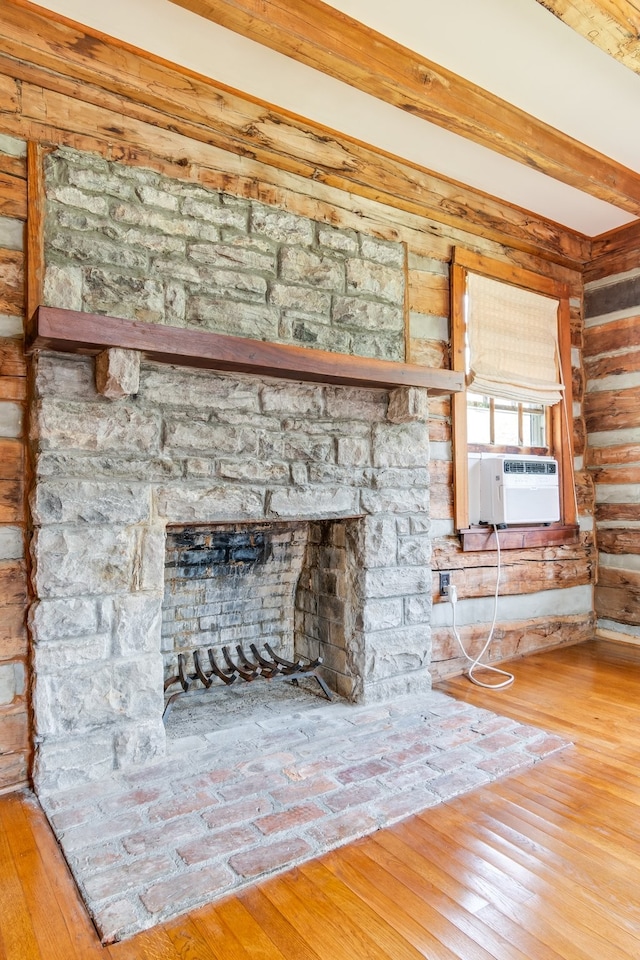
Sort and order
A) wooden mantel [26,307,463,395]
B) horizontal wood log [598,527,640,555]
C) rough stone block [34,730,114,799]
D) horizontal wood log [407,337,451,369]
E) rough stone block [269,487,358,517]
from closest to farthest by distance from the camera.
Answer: wooden mantel [26,307,463,395], rough stone block [34,730,114,799], rough stone block [269,487,358,517], horizontal wood log [407,337,451,369], horizontal wood log [598,527,640,555]

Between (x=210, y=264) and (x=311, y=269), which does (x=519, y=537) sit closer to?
(x=311, y=269)

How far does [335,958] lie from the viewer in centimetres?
135

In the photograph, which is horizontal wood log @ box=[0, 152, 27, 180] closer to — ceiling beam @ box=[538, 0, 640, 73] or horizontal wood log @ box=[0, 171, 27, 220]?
horizontal wood log @ box=[0, 171, 27, 220]

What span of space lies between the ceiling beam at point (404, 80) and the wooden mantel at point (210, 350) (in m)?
1.03

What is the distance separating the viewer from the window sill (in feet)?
11.2

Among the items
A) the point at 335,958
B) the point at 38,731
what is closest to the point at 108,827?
the point at 38,731

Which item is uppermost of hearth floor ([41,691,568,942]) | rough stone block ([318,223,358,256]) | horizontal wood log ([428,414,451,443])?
rough stone block ([318,223,358,256])

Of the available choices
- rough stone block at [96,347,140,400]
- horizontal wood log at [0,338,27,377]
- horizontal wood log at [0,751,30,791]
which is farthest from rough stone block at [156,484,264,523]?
horizontal wood log at [0,751,30,791]

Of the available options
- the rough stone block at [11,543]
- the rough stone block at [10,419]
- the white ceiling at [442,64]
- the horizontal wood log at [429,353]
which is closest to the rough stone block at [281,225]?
the white ceiling at [442,64]

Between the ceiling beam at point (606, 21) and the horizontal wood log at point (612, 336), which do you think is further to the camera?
the horizontal wood log at point (612, 336)

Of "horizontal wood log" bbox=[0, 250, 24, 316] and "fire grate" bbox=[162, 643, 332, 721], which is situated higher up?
"horizontal wood log" bbox=[0, 250, 24, 316]

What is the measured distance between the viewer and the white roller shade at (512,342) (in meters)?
3.47

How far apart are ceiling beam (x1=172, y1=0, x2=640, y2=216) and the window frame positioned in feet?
2.13

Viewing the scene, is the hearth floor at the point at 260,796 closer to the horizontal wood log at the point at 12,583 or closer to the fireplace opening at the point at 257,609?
the fireplace opening at the point at 257,609
